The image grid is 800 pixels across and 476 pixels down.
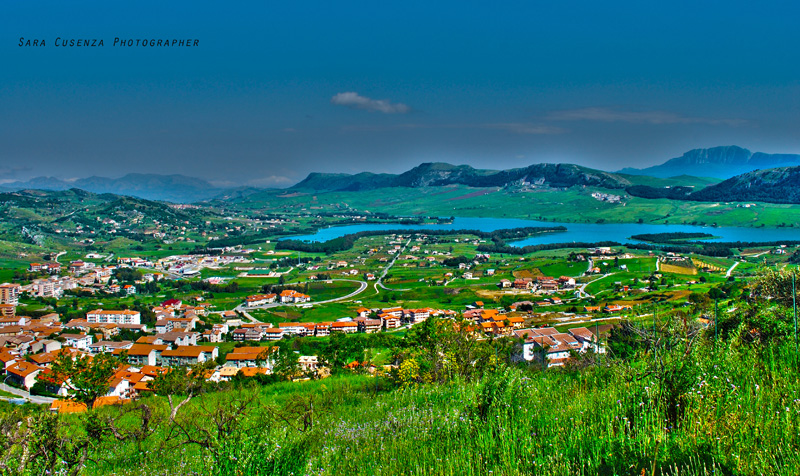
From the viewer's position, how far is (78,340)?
27.8 metres

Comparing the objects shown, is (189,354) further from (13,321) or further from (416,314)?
(13,321)

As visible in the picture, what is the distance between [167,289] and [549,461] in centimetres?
5178

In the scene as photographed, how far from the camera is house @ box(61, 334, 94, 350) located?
27.5m

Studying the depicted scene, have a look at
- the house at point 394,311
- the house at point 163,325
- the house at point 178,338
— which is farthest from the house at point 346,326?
the house at point 163,325

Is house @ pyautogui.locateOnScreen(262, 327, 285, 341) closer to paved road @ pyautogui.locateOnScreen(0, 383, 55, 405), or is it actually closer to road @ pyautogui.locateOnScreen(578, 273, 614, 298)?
paved road @ pyautogui.locateOnScreen(0, 383, 55, 405)

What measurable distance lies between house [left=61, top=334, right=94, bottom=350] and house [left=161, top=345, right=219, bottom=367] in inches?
217

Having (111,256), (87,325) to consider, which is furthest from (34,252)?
(87,325)

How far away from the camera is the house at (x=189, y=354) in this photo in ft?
82.2

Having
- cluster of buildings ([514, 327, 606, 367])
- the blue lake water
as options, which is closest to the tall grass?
cluster of buildings ([514, 327, 606, 367])

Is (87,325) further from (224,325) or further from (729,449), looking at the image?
(729,449)

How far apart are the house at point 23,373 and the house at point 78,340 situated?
14.6 feet

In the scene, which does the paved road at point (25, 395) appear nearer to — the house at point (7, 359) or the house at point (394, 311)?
the house at point (7, 359)

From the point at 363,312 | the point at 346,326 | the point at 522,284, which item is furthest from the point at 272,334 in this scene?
the point at 522,284

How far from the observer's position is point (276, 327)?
32250 millimetres
